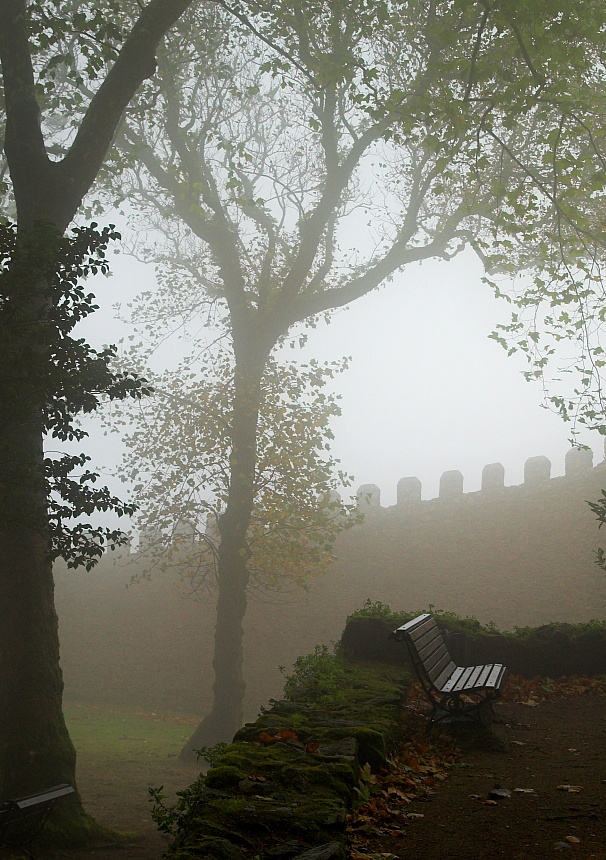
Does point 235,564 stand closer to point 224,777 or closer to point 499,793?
point 499,793

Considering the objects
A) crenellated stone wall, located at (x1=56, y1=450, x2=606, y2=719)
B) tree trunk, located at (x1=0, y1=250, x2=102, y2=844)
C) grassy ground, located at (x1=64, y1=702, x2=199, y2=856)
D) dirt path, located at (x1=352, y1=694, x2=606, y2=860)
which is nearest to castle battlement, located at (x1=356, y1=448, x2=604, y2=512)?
crenellated stone wall, located at (x1=56, y1=450, x2=606, y2=719)

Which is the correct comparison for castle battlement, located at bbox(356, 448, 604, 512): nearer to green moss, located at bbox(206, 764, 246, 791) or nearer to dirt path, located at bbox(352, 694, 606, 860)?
dirt path, located at bbox(352, 694, 606, 860)

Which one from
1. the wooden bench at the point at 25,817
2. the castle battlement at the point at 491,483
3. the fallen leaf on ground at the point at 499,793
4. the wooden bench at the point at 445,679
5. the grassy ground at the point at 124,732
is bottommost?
the grassy ground at the point at 124,732

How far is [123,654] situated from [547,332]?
630 inches

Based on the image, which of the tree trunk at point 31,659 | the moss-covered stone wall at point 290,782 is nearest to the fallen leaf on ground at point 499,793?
the moss-covered stone wall at point 290,782

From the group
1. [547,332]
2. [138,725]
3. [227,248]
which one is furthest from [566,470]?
[138,725]

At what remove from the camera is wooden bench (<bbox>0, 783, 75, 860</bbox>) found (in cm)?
592

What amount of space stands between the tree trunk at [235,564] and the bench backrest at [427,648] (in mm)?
6784

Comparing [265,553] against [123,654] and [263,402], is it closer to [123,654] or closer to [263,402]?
[263,402]

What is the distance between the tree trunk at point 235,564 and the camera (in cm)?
1391

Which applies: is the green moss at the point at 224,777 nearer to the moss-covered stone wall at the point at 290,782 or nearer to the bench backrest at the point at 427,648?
the moss-covered stone wall at the point at 290,782

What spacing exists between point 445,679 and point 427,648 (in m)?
0.38

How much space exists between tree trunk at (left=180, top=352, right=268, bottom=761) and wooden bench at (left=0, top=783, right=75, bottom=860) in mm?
7214

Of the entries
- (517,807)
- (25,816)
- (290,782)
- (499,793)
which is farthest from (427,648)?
(25,816)
